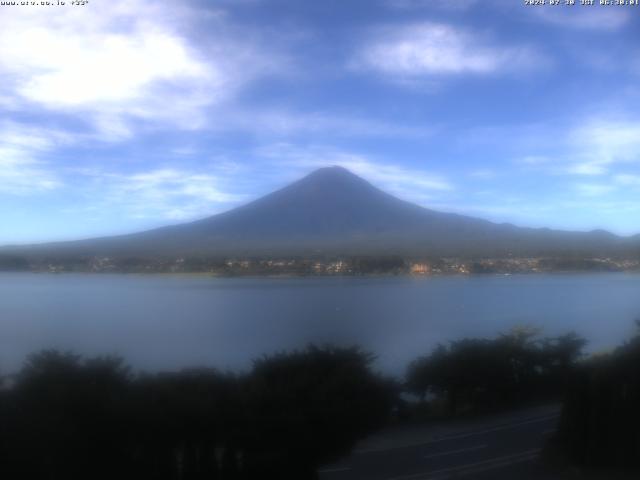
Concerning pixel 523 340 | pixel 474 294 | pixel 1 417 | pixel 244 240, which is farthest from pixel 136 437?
pixel 244 240

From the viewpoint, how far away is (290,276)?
1523 centimetres

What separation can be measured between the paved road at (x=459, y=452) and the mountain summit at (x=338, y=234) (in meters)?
6.64

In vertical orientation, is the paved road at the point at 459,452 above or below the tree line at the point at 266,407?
below

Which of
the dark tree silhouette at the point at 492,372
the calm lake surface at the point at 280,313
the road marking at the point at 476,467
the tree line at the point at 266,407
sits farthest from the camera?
the dark tree silhouette at the point at 492,372

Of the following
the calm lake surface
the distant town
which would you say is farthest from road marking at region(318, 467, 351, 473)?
the distant town

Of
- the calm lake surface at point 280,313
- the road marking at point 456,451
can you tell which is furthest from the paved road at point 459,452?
the calm lake surface at point 280,313

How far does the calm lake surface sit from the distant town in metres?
0.21

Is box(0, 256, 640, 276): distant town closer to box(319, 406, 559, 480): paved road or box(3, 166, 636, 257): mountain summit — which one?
box(3, 166, 636, 257): mountain summit

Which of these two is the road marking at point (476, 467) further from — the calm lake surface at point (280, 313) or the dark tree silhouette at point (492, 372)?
the calm lake surface at point (280, 313)

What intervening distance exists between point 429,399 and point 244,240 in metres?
13.4

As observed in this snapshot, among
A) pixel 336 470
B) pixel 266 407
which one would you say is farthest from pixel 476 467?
pixel 266 407

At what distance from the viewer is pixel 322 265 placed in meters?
15.5

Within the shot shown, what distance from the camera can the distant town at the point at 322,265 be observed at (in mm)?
14508

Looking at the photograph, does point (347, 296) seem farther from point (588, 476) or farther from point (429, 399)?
point (588, 476)
